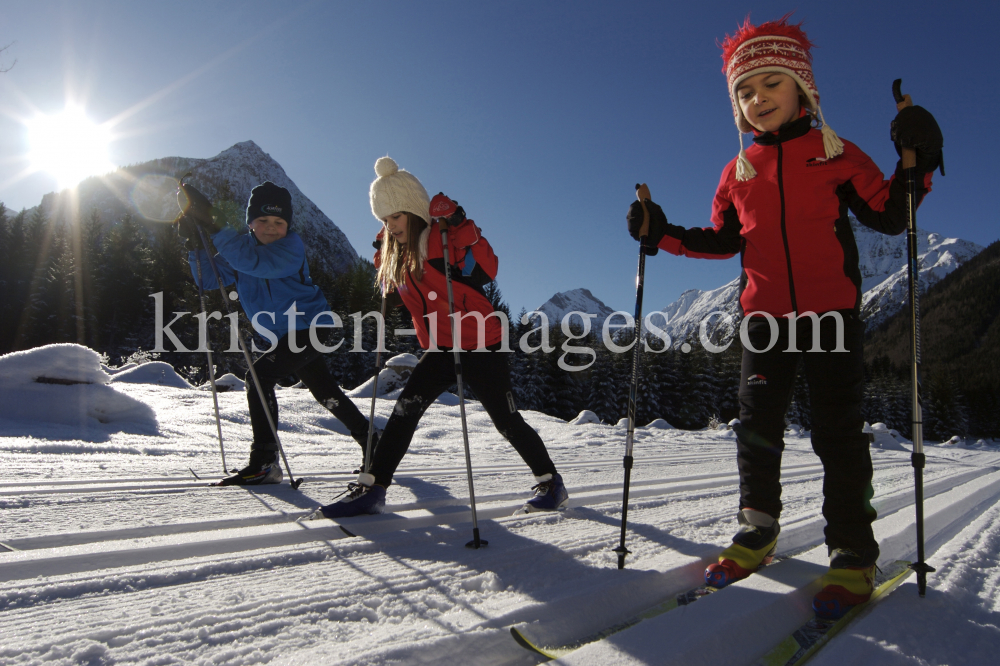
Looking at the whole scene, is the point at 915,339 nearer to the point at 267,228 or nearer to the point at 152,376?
the point at 267,228

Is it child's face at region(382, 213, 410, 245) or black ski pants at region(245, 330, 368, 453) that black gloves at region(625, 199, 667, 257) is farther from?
black ski pants at region(245, 330, 368, 453)

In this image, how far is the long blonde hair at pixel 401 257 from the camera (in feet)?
8.31

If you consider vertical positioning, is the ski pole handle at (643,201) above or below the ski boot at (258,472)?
above

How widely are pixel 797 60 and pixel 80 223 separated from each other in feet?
171

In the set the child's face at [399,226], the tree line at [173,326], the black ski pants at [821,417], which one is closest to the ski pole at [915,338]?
the black ski pants at [821,417]

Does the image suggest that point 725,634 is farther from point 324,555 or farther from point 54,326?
point 54,326

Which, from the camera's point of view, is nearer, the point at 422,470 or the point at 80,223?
the point at 422,470

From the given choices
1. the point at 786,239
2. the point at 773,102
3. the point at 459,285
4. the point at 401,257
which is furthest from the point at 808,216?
the point at 401,257

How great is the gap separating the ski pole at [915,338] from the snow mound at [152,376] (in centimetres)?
1012

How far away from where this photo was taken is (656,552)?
177 centimetres

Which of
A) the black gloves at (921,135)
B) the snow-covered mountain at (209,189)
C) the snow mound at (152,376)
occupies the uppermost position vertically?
the snow-covered mountain at (209,189)

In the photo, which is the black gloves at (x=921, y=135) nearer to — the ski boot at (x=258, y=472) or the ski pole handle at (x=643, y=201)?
the ski pole handle at (x=643, y=201)

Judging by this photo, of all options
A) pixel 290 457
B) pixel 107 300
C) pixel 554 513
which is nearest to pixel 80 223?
pixel 107 300

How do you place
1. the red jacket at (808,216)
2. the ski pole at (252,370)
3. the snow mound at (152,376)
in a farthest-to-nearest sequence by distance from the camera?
the snow mound at (152,376)
the ski pole at (252,370)
the red jacket at (808,216)
